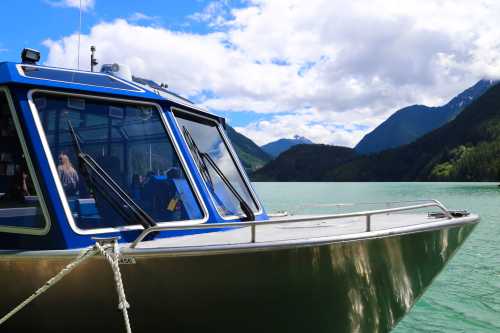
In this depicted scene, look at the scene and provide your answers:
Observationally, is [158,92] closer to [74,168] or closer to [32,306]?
[74,168]

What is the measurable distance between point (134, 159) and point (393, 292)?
2919mm

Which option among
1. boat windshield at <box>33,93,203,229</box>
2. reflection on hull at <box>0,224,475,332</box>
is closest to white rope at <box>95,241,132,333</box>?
reflection on hull at <box>0,224,475,332</box>

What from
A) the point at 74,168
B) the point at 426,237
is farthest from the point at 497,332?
the point at 74,168

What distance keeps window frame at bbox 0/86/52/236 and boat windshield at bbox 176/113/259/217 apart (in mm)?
1624

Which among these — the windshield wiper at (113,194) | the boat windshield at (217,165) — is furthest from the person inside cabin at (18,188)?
the boat windshield at (217,165)

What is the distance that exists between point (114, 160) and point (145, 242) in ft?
3.13

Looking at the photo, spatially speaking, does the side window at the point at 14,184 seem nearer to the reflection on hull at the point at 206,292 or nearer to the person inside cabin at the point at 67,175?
the person inside cabin at the point at 67,175

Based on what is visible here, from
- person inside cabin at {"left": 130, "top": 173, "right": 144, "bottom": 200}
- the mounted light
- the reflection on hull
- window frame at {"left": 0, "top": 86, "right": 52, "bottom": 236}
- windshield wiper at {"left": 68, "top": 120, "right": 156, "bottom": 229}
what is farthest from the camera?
the mounted light

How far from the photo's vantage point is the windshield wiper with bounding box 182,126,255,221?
575cm

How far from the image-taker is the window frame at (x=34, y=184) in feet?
14.8

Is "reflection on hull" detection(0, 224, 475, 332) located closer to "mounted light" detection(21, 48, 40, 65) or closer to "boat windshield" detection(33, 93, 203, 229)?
"boat windshield" detection(33, 93, 203, 229)

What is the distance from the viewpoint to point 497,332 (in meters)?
A: 8.17

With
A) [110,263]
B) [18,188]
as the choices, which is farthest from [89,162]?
[110,263]

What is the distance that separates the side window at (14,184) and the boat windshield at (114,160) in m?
0.29
